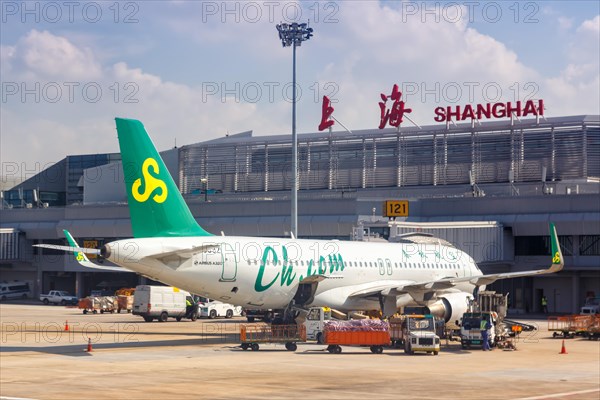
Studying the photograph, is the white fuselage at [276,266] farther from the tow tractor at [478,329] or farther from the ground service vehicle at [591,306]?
the ground service vehicle at [591,306]

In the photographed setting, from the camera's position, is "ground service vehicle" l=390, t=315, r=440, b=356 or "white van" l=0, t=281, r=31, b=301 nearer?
"ground service vehicle" l=390, t=315, r=440, b=356

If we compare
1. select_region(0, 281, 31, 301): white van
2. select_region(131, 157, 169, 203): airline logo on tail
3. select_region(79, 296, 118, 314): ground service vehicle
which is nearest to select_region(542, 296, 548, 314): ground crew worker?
select_region(79, 296, 118, 314): ground service vehicle

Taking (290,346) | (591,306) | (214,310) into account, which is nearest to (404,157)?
(591,306)

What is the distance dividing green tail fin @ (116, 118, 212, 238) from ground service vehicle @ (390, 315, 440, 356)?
426 inches

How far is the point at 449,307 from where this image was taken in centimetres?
5097

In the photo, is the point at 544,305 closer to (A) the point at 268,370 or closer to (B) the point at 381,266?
(B) the point at 381,266

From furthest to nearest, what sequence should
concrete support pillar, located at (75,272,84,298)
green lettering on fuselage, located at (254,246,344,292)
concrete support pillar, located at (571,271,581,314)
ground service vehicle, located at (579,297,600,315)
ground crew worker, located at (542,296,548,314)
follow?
1. concrete support pillar, located at (75,272,84,298)
2. ground crew worker, located at (542,296,548,314)
3. concrete support pillar, located at (571,271,581,314)
4. ground service vehicle, located at (579,297,600,315)
5. green lettering on fuselage, located at (254,246,344,292)

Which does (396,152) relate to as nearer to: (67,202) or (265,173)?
(265,173)

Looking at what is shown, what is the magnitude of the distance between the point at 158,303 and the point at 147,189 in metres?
28.1

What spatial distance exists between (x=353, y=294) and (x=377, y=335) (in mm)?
8763

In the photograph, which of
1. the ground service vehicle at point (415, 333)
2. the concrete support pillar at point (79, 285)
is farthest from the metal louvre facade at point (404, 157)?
the ground service vehicle at point (415, 333)

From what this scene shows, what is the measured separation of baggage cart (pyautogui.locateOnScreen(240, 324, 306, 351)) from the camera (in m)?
→ 42.9

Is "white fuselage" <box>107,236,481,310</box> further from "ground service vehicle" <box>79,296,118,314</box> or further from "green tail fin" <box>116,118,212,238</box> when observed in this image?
"ground service vehicle" <box>79,296,118,314</box>

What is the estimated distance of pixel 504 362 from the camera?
39.0m
